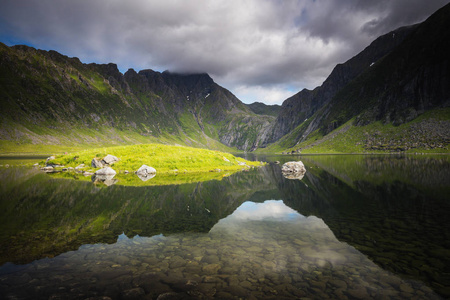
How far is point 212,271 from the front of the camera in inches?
431

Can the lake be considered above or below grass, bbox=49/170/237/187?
below

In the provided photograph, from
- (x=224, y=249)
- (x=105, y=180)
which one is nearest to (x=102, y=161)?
Result: (x=105, y=180)

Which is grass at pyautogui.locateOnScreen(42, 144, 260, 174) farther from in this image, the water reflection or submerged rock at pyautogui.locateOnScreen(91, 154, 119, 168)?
the water reflection

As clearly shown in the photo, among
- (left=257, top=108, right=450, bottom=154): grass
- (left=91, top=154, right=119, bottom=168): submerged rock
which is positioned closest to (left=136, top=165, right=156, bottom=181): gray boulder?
(left=91, top=154, right=119, bottom=168): submerged rock

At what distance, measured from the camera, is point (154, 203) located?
2536cm

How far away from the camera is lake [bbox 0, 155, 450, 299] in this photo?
9344mm

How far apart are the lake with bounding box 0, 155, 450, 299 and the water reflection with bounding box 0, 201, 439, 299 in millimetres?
56

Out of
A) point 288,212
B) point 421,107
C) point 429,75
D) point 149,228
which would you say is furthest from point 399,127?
point 149,228

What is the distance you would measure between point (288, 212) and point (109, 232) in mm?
16778

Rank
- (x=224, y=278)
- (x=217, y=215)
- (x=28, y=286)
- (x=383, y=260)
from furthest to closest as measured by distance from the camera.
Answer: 1. (x=217, y=215)
2. (x=383, y=260)
3. (x=224, y=278)
4. (x=28, y=286)

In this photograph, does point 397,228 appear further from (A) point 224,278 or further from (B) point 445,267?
(A) point 224,278

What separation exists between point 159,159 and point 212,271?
170 feet

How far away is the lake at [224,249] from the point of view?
30.7ft

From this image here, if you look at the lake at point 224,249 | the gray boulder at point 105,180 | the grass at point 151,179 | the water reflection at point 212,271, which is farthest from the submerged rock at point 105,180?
the water reflection at point 212,271
